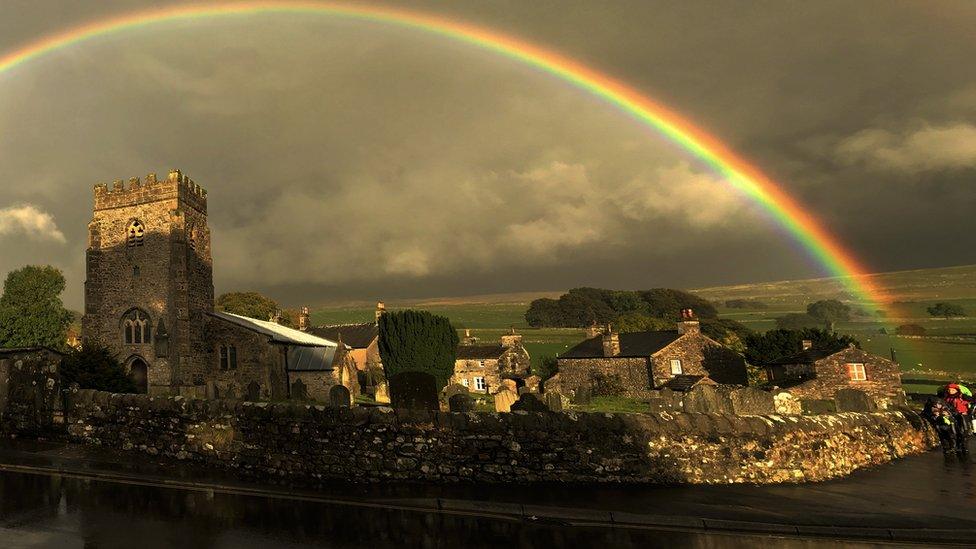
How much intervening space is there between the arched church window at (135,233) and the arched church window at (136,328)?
5.60 metres

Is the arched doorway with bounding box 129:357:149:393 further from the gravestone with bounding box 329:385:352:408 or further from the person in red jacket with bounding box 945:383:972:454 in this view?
the person in red jacket with bounding box 945:383:972:454

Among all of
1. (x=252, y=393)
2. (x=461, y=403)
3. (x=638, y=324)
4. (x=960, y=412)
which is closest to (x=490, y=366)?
(x=638, y=324)

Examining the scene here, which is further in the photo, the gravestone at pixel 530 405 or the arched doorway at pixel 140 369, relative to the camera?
the arched doorway at pixel 140 369

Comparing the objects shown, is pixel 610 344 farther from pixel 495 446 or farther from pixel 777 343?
pixel 495 446

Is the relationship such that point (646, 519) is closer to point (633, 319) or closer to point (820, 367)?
point (820, 367)

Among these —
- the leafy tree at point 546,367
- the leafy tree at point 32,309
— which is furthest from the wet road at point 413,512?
the leafy tree at point 32,309

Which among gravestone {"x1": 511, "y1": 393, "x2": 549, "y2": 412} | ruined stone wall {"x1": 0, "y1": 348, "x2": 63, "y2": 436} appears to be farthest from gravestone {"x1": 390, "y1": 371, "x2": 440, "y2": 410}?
ruined stone wall {"x1": 0, "y1": 348, "x2": 63, "y2": 436}

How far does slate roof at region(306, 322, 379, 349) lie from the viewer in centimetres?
7544

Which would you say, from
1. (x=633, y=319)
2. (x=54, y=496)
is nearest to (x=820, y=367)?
(x=54, y=496)

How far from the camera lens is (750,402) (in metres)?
12.2

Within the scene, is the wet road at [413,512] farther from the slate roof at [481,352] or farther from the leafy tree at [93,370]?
the slate roof at [481,352]

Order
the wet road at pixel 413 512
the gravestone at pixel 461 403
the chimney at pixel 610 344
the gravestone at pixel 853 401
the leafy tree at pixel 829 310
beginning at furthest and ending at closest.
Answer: the leafy tree at pixel 829 310 < the chimney at pixel 610 344 < the gravestone at pixel 853 401 < the gravestone at pixel 461 403 < the wet road at pixel 413 512

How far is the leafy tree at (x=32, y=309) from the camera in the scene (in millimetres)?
55781

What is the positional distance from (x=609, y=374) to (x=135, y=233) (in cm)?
4526
